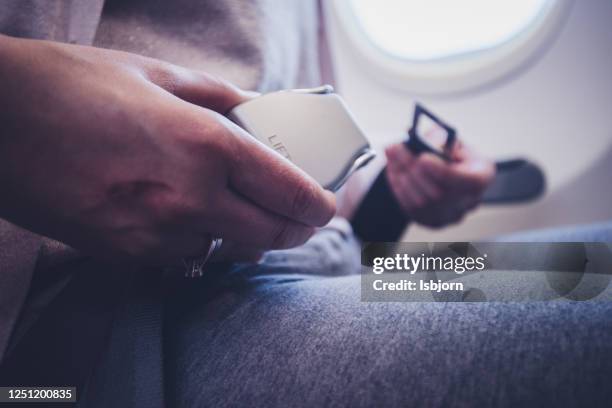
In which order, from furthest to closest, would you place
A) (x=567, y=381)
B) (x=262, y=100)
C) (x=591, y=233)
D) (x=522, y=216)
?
(x=522, y=216), (x=591, y=233), (x=262, y=100), (x=567, y=381)

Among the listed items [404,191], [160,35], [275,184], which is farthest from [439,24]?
[275,184]

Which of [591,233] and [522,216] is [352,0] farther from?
Answer: [591,233]

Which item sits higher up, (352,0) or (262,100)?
(352,0)

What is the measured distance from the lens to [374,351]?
26cm

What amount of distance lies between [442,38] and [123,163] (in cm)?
123

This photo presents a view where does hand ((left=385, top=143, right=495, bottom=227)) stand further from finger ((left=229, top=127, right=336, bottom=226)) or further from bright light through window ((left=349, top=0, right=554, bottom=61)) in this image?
bright light through window ((left=349, top=0, right=554, bottom=61))

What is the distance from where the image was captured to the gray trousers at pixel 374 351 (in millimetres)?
225

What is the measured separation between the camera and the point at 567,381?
219 millimetres

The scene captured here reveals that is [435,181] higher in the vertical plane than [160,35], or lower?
lower

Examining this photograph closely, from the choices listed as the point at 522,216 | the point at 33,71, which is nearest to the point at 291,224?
the point at 33,71

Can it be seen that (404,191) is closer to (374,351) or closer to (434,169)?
(434,169)

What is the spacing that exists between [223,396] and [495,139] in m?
1.23

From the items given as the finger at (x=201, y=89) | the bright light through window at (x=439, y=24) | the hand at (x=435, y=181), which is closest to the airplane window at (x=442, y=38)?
the bright light through window at (x=439, y=24)

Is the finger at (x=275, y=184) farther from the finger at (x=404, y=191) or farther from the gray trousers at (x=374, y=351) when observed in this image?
the finger at (x=404, y=191)
